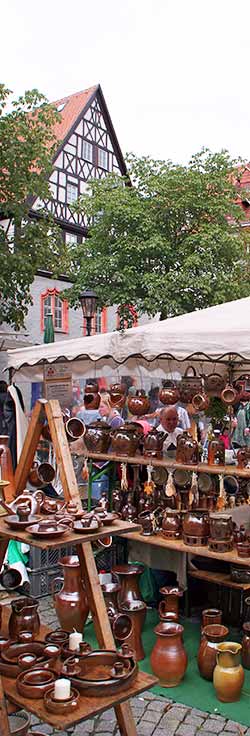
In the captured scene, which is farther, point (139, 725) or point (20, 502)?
point (139, 725)

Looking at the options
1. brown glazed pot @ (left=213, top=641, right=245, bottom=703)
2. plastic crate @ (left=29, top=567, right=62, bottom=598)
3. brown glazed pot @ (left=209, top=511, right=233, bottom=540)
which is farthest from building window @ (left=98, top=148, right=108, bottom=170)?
brown glazed pot @ (left=213, top=641, right=245, bottom=703)

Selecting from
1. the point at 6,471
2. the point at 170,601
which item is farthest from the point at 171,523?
the point at 6,471

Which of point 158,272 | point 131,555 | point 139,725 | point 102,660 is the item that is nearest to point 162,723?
point 139,725

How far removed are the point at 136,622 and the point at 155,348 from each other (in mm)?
1611

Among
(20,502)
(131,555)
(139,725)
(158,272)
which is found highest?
(158,272)

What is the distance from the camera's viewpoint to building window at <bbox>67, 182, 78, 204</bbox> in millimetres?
15867

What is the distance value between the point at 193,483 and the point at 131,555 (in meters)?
Answer: 0.73

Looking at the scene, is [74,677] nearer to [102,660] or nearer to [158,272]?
[102,660]

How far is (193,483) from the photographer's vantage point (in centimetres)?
423

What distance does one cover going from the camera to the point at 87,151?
54.2ft

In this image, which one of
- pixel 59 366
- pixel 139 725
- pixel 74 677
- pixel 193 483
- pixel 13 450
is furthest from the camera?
pixel 13 450

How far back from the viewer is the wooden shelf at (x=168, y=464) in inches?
152

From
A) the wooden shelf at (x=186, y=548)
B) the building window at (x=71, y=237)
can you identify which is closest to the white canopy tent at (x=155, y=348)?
the wooden shelf at (x=186, y=548)

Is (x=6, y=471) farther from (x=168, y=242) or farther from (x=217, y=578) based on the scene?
(x=168, y=242)
